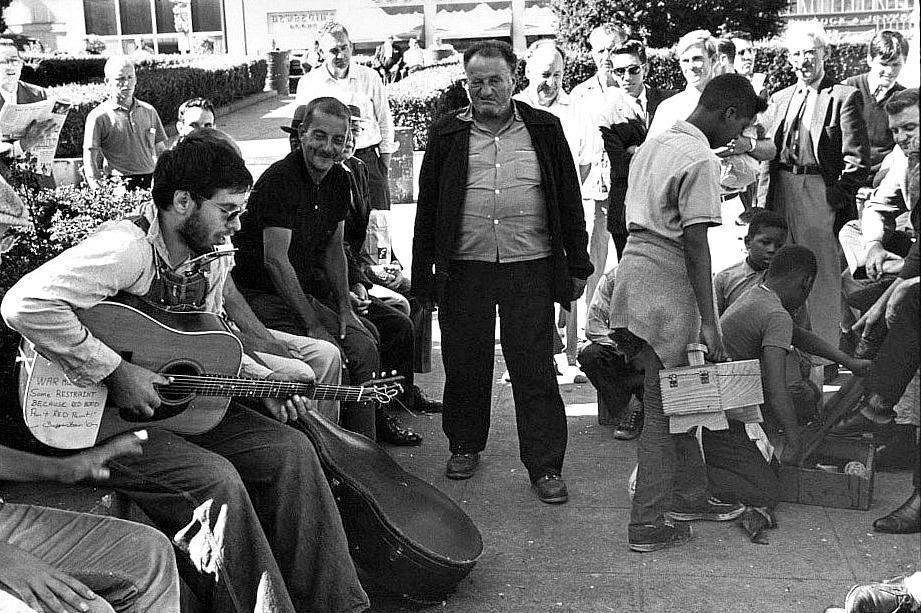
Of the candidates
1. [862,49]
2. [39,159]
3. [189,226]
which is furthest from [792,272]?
[862,49]

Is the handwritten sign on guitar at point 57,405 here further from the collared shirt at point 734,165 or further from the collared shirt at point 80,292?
the collared shirt at point 734,165

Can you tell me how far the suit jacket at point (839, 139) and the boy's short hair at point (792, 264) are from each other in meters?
0.84

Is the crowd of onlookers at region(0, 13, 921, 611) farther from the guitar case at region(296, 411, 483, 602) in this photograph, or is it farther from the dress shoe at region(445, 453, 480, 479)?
the guitar case at region(296, 411, 483, 602)

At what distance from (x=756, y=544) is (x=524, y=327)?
4.11 ft

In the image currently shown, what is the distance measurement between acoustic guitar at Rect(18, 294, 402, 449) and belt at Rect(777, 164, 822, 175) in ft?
10.2

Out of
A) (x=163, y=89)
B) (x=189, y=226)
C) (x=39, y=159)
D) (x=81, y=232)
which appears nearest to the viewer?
(x=189, y=226)

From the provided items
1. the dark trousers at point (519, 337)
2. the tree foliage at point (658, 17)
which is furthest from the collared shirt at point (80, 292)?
the tree foliage at point (658, 17)

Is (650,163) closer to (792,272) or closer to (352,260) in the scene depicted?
(792,272)

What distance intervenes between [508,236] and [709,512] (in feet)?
4.37

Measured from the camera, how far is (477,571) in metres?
3.88

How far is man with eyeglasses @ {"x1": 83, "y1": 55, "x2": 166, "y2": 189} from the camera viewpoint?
28.1 ft

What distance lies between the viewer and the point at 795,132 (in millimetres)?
5664

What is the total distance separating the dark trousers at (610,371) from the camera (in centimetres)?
520

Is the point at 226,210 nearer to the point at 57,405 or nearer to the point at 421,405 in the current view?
the point at 57,405
